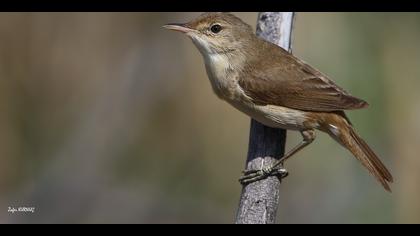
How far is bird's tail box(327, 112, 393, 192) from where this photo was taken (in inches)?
216

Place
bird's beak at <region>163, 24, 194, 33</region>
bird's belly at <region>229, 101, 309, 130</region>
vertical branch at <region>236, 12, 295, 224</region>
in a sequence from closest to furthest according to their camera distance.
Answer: vertical branch at <region>236, 12, 295, 224</region>
bird's belly at <region>229, 101, 309, 130</region>
bird's beak at <region>163, 24, 194, 33</region>

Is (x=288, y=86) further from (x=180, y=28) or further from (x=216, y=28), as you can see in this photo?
(x=180, y=28)

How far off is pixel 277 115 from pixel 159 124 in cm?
234

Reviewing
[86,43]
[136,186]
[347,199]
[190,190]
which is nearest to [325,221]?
[347,199]

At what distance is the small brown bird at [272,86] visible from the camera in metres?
5.49

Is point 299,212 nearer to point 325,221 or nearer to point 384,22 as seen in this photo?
point 325,221

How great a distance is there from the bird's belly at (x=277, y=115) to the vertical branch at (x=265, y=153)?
5.8 inches

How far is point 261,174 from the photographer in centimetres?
522

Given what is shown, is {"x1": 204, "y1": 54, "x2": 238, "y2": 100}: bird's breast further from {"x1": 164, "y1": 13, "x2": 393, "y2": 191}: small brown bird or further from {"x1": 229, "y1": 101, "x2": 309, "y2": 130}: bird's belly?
{"x1": 229, "y1": 101, "x2": 309, "y2": 130}: bird's belly
